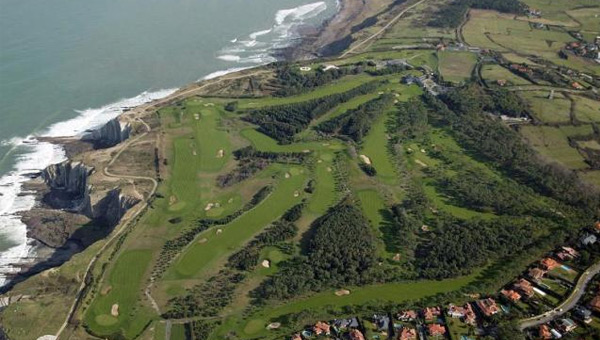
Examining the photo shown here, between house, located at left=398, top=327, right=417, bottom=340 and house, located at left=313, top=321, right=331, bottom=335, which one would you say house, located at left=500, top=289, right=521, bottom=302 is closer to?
house, located at left=398, top=327, right=417, bottom=340

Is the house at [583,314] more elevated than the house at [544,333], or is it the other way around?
the house at [544,333]

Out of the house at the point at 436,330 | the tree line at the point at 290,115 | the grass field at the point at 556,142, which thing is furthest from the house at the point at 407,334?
the grass field at the point at 556,142

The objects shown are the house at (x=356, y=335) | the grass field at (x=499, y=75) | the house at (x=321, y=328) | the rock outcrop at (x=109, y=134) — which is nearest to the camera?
the house at (x=356, y=335)

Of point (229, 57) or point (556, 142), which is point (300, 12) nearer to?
point (229, 57)

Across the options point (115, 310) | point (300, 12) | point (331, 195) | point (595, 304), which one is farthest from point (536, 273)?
point (300, 12)

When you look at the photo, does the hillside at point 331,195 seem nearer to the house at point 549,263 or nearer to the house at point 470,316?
the house at point 470,316

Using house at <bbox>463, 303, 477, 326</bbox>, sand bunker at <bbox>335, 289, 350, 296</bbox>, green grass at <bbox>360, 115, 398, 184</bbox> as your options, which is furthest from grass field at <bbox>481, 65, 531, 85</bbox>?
sand bunker at <bbox>335, 289, 350, 296</bbox>
